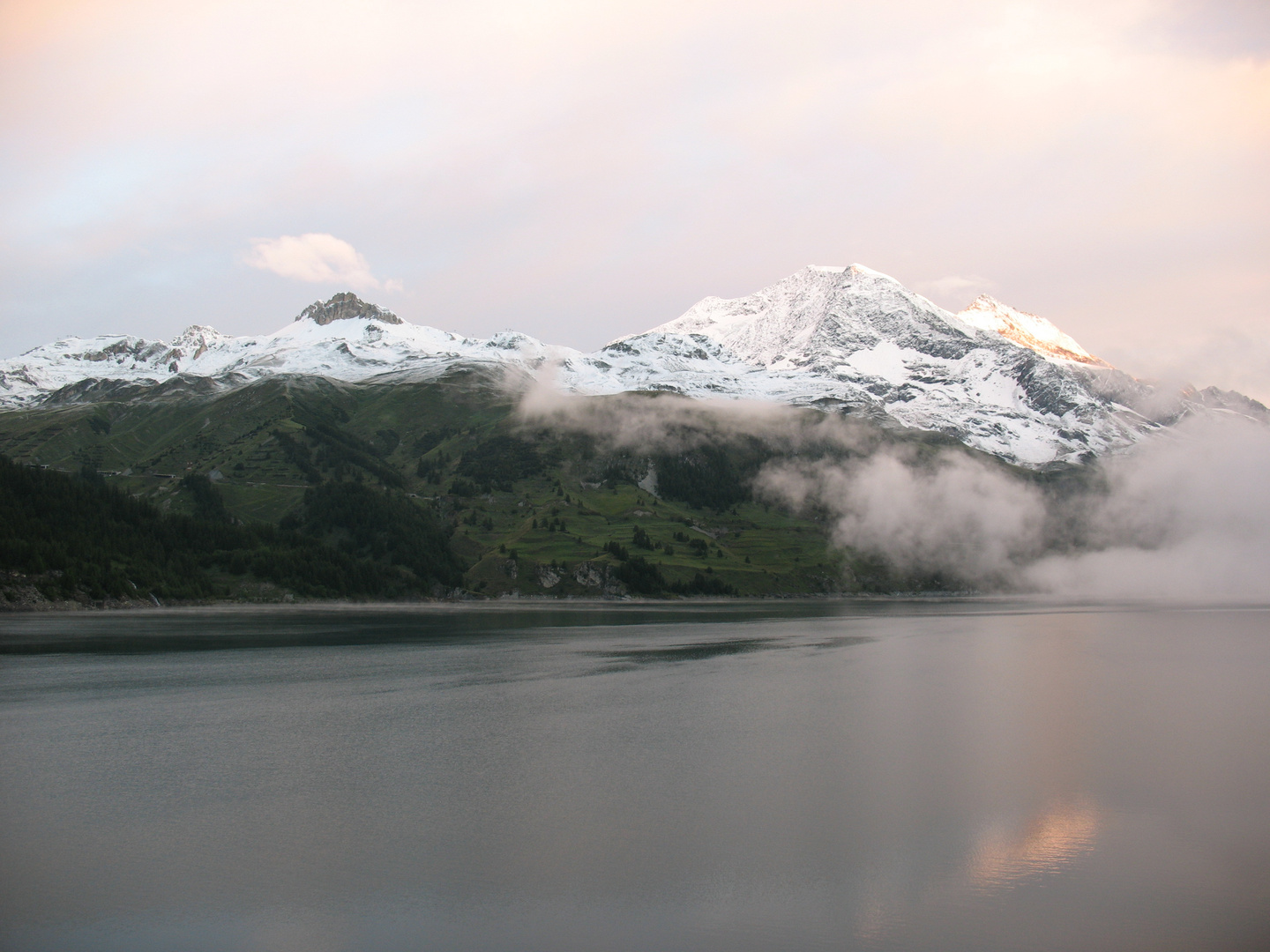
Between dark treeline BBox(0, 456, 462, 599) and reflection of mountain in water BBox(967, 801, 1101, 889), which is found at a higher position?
dark treeline BBox(0, 456, 462, 599)

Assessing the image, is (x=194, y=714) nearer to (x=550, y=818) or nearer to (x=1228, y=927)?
(x=550, y=818)

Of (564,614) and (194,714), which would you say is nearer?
(194,714)

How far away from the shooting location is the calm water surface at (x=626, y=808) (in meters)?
24.3

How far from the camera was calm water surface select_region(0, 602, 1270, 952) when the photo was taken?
958 inches

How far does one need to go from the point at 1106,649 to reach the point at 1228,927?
3343 inches

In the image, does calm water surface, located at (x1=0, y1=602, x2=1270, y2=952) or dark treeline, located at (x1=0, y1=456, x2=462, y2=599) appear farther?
dark treeline, located at (x1=0, y1=456, x2=462, y2=599)

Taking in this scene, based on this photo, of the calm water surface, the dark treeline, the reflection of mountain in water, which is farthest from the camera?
the dark treeline

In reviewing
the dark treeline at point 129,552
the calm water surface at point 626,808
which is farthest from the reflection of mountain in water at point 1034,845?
the dark treeline at point 129,552

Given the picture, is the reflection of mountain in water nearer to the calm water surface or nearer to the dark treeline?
the calm water surface

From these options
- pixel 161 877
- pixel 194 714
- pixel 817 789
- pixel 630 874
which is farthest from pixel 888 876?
pixel 194 714

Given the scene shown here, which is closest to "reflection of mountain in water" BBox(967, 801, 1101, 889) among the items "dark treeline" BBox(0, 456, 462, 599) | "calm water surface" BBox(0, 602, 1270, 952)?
"calm water surface" BBox(0, 602, 1270, 952)

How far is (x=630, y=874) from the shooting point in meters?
27.6

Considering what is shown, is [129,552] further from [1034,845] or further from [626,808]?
[1034,845]

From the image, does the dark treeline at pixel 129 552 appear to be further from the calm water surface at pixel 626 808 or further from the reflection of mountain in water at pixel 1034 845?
the reflection of mountain in water at pixel 1034 845
